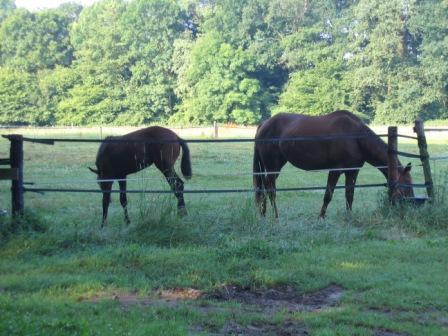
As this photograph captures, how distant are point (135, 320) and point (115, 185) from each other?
26.4 feet

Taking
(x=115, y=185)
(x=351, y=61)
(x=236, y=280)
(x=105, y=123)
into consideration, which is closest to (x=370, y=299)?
(x=236, y=280)

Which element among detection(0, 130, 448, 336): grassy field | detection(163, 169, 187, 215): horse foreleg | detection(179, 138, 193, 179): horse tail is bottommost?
detection(0, 130, 448, 336): grassy field

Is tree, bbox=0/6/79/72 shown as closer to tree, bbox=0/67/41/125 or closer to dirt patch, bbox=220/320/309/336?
tree, bbox=0/67/41/125

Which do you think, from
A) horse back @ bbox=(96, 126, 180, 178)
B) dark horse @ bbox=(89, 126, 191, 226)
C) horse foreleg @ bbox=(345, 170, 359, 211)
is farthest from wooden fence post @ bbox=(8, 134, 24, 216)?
horse foreleg @ bbox=(345, 170, 359, 211)

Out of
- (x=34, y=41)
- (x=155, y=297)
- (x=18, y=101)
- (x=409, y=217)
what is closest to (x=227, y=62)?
(x=18, y=101)

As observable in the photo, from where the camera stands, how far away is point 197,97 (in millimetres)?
59906

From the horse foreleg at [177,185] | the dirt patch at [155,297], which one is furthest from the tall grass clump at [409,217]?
the dirt patch at [155,297]

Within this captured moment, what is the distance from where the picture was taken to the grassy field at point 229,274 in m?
4.61

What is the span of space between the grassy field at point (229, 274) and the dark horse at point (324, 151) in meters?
0.60

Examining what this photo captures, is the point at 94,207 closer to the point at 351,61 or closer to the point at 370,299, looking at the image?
the point at 370,299

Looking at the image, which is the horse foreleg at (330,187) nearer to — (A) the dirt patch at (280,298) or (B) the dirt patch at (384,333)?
(A) the dirt patch at (280,298)

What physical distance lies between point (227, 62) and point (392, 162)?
50974 millimetres

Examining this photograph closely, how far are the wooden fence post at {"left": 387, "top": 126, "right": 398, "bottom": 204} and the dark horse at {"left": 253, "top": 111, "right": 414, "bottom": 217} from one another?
0.14 metres

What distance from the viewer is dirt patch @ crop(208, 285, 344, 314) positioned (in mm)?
5156
